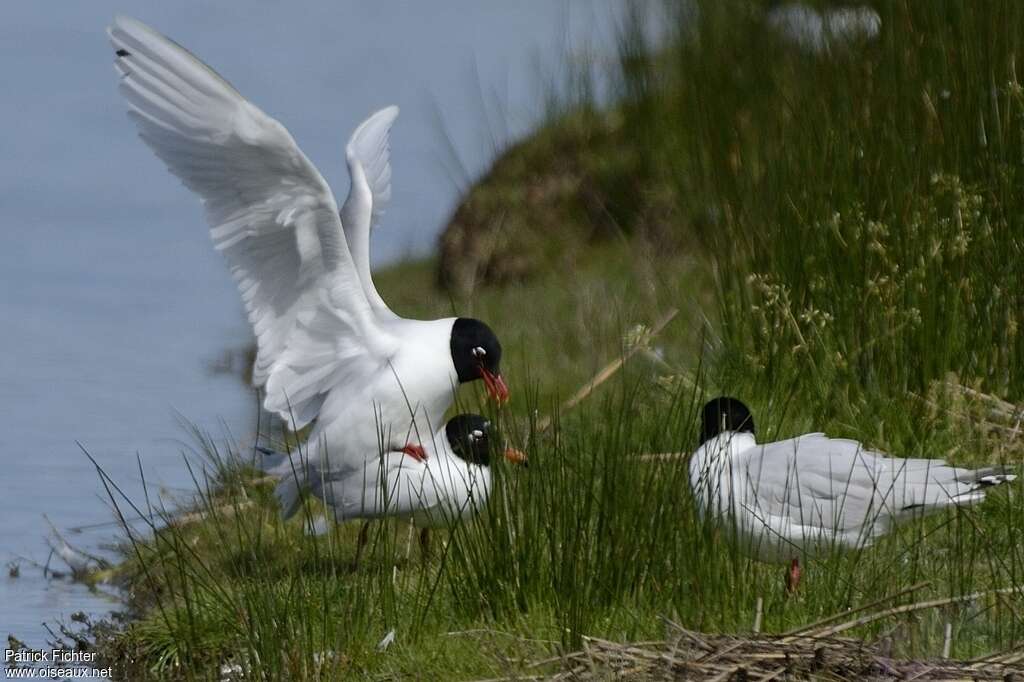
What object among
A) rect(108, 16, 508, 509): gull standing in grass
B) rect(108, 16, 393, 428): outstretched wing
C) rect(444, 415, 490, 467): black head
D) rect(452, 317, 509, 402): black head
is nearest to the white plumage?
rect(444, 415, 490, 467): black head

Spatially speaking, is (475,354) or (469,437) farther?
(475,354)

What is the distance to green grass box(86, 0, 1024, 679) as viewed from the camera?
505 centimetres

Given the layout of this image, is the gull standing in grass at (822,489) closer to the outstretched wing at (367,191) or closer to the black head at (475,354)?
the black head at (475,354)

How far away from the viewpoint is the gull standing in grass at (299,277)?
645cm

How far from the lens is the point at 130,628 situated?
6227 millimetres

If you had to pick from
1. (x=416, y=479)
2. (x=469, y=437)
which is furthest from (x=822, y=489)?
(x=416, y=479)

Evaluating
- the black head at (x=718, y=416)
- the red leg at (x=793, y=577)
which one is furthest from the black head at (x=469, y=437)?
the red leg at (x=793, y=577)

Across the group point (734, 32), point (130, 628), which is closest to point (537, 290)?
point (734, 32)

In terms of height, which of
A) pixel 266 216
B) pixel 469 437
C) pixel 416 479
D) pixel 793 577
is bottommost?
pixel 793 577

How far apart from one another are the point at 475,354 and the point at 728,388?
93 centimetres

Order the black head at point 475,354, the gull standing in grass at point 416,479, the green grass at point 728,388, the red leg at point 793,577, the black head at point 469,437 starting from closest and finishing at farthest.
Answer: the green grass at point 728,388
the red leg at point 793,577
the gull standing in grass at point 416,479
the black head at point 469,437
the black head at point 475,354

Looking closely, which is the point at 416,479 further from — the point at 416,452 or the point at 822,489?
the point at 822,489

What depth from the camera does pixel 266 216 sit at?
666cm

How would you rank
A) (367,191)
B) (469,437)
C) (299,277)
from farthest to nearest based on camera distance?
1. (367,191)
2. (299,277)
3. (469,437)
